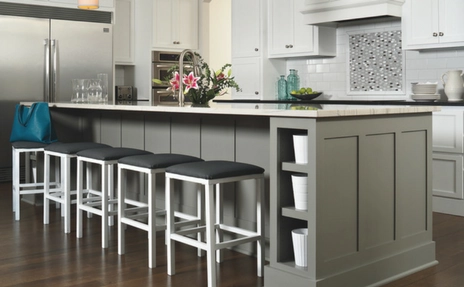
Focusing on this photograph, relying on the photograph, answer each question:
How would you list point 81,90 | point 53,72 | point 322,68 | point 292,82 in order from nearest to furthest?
1. point 81,90
2. point 322,68
3. point 292,82
4. point 53,72

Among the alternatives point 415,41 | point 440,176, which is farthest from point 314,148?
point 415,41

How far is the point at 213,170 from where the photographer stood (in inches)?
118

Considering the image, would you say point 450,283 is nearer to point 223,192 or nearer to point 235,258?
point 235,258

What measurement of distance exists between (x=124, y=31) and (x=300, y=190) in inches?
228

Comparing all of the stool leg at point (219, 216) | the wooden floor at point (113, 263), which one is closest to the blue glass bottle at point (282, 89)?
the wooden floor at point (113, 263)

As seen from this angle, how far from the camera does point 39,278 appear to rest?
10.3 feet

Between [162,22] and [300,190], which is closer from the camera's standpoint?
[300,190]

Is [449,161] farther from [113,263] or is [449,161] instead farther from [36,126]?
[36,126]

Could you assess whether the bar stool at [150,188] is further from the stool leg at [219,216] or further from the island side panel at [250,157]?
the island side panel at [250,157]

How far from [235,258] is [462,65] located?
3.00 metres

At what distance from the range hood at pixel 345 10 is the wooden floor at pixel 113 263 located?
2.08m

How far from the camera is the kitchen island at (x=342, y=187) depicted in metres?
2.78

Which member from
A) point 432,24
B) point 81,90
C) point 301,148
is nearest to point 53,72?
point 81,90

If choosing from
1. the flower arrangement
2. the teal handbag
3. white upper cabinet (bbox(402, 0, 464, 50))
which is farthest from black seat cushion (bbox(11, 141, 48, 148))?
white upper cabinet (bbox(402, 0, 464, 50))
